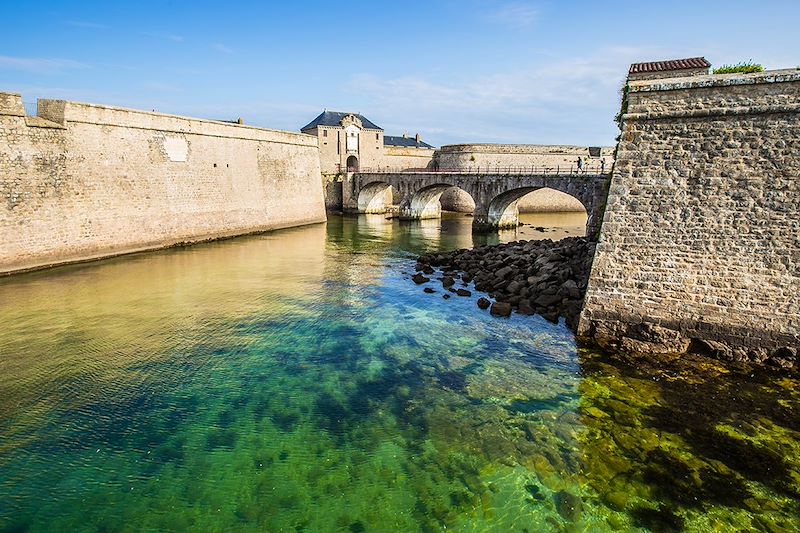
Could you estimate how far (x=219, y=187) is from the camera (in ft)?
87.9

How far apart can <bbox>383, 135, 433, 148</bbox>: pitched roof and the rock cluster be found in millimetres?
34879

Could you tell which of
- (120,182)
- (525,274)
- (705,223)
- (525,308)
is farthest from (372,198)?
(705,223)

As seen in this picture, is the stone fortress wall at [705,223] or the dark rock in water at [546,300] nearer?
the stone fortress wall at [705,223]

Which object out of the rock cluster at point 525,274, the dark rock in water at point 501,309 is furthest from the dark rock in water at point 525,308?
the dark rock in water at point 501,309

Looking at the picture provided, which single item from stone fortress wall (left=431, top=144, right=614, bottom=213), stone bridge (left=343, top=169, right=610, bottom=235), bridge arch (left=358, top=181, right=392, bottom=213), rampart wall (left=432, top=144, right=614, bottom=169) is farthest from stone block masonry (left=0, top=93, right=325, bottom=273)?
rampart wall (left=432, top=144, right=614, bottom=169)

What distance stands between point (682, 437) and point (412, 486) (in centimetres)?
442

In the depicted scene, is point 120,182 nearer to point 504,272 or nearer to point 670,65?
point 504,272

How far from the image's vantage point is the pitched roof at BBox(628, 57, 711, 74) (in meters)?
13.1

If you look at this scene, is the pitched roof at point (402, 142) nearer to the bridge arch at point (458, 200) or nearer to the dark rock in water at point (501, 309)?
the bridge arch at point (458, 200)

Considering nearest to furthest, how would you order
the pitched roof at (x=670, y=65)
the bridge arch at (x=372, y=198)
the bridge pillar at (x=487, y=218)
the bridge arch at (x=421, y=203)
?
the pitched roof at (x=670, y=65) → the bridge pillar at (x=487, y=218) → the bridge arch at (x=421, y=203) → the bridge arch at (x=372, y=198)

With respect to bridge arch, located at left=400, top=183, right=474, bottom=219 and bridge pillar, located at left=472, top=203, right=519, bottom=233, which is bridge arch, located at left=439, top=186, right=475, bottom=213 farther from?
bridge pillar, located at left=472, top=203, right=519, bottom=233

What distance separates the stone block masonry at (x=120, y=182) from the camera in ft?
55.9

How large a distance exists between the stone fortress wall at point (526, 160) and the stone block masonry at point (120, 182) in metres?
20.1

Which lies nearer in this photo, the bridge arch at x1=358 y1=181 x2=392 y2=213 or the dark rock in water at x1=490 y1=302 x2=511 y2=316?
the dark rock in water at x1=490 y1=302 x2=511 y2=316
